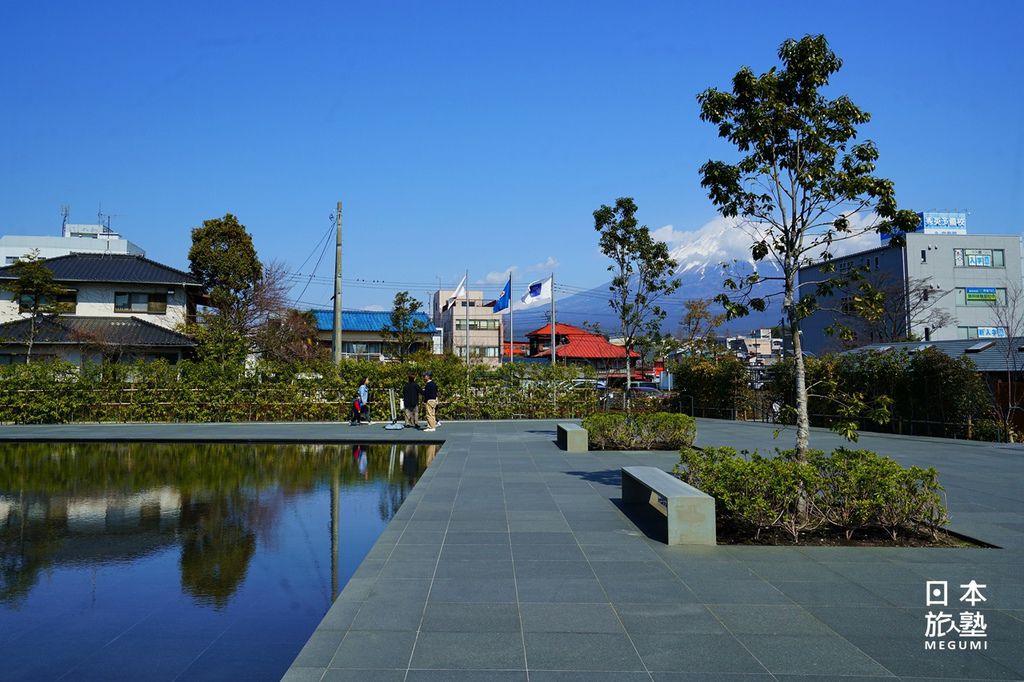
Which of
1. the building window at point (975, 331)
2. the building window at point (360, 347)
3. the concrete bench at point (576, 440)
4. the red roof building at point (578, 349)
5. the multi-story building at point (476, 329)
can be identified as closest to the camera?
the concrete bench at point (576, 440)

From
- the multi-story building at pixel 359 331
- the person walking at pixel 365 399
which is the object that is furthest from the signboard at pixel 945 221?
the person walking at pixel 365 399

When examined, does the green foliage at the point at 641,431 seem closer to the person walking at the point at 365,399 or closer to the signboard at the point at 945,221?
the person walking at the point at 365,399

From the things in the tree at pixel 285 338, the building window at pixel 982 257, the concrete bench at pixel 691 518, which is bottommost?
the concrete bench at pixel 691 518

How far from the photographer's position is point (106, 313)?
133 feet

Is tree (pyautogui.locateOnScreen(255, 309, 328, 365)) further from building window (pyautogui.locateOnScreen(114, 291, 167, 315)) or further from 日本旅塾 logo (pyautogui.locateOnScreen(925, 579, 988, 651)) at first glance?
日本旅塾 logo (pyautogui.locateOnScreen(925, 579, 988, 651))

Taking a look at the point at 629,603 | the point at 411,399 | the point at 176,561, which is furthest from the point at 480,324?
the point at 629,603

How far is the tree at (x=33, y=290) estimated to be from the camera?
3391cm

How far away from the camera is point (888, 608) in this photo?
5676 millimetres

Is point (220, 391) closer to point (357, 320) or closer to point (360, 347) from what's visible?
point (360, 347)

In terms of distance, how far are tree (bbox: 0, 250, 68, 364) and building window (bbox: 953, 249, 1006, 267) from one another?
63.4 metres

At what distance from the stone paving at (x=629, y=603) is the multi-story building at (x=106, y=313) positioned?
32.9m

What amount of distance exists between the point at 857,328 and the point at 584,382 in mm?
26546

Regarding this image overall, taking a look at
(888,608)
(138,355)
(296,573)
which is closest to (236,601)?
(296,573)

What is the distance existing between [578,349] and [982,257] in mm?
36973
